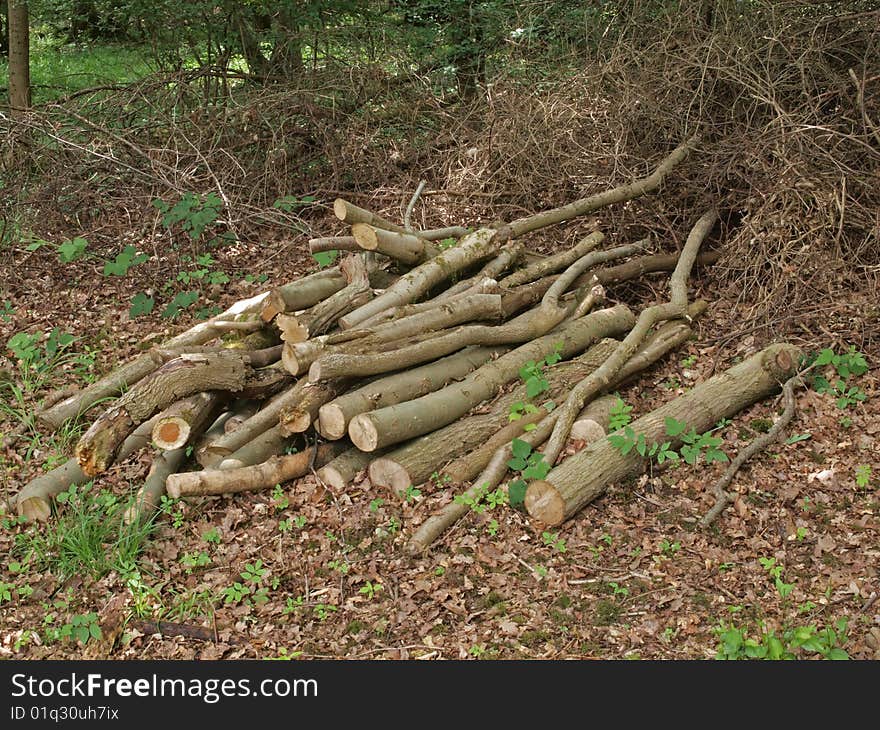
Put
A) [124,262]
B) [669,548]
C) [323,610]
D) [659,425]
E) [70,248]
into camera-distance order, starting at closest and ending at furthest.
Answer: [323,610] < [669,548] < [659,425] < [124,262] < [70,248]

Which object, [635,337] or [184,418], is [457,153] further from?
[184,418]

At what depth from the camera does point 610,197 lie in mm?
8234

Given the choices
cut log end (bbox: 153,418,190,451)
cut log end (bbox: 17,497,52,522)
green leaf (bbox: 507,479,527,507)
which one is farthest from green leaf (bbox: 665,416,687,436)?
cut log end (bbox: 17,497,52,522)

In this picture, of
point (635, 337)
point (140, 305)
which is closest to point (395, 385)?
point (635, 337)

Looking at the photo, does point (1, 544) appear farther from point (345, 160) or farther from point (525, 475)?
point (345, 160)

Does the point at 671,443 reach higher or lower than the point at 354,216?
lower

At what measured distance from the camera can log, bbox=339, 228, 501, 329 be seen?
6.84m

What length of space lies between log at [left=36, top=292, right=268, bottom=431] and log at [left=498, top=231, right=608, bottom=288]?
6.89ft

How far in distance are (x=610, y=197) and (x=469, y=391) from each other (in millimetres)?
2923

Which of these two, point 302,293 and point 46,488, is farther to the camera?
point 302,293

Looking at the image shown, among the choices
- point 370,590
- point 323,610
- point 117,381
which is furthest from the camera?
point 117,381

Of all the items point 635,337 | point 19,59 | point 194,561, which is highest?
point 19,59

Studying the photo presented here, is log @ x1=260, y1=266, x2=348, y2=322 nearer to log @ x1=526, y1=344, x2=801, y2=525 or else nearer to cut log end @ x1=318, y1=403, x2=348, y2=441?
cut log end @ x1=318, y1=403, x2=348, y2=441

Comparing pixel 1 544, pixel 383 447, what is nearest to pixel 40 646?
pixel 1 544
